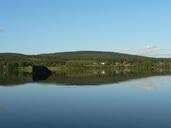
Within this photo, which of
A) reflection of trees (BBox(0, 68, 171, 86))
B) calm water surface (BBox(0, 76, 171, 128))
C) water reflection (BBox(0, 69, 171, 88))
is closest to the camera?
calm water surface (BBox(0, 76, 171, 128))

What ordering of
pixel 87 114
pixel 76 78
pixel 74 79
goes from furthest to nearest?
pixel 76 78 → pixel 74 79 → pixel 87 114

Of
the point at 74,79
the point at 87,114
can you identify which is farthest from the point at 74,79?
the point at 87,114

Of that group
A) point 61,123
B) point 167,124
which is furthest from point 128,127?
point 61,123

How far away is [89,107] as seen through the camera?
91.1 feet

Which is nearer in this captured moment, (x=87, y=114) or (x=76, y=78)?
(x=87, y=114)

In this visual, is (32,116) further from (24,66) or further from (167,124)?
(24,66)

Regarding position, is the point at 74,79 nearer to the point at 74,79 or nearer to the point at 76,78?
the point at 74,79

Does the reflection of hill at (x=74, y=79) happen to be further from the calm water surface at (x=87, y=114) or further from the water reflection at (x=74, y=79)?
the calm water surface at (x=87, y=114)

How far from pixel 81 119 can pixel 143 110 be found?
5.40 meters

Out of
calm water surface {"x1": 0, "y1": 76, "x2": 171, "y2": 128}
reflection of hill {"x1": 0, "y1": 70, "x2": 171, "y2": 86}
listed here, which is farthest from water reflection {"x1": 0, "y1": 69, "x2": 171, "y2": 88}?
calm water surface {"x1": 0, "y1": 76, "x2": 171, "y2": 128}

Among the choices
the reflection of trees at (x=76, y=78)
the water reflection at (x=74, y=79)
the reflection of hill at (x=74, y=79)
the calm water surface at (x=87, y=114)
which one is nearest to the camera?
the calm water surface at (x=87, y=114)

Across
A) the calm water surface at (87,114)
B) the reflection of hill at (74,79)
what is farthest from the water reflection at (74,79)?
the calm water surface at (87,114)

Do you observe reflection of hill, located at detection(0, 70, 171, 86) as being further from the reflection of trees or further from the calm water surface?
A: the calm water surface

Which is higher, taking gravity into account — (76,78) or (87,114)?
(76,78)
